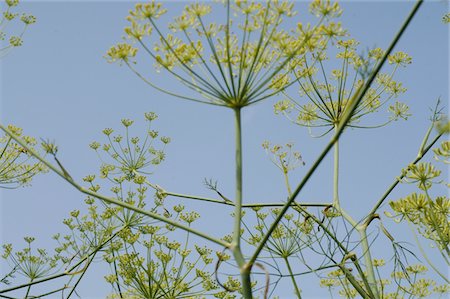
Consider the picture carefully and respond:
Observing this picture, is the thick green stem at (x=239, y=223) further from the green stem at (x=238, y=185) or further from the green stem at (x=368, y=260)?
the green stem at (x=368, y=260)

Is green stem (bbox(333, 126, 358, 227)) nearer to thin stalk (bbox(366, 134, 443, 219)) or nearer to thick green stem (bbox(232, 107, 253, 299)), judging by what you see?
thin stalk (bbox(366, 134, 443, 219))

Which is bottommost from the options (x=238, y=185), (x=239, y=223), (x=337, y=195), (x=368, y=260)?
(x=239, y=223)

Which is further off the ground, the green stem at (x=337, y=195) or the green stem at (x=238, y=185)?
the green stem at (x=337, y=195)

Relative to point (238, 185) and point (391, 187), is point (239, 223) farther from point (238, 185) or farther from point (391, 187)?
point (391, 187)

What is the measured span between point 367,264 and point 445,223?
70cm

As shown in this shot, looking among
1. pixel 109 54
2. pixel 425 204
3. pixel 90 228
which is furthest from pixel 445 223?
pixel 90 228

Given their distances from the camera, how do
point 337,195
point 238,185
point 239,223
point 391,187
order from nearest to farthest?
point 239,223, point 238,185, point 391,187, point 337,195

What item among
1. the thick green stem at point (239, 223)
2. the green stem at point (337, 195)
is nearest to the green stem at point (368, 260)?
the green stem at point (337, 195)

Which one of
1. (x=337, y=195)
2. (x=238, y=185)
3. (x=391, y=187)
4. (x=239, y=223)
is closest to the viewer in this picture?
(x=239, y=223)

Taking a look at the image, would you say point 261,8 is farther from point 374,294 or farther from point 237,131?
point 374,294

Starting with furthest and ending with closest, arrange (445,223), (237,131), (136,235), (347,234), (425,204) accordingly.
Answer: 1. (136,235)
2. (347,234)
3. (445,223)
4. (425,204)
5. (237,131)

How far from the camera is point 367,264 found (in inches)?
177

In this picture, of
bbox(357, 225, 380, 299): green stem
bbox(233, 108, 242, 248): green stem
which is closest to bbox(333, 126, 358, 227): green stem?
bbox(357, 225, 380, 299): green stem

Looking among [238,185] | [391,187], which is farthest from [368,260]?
[238,185]
